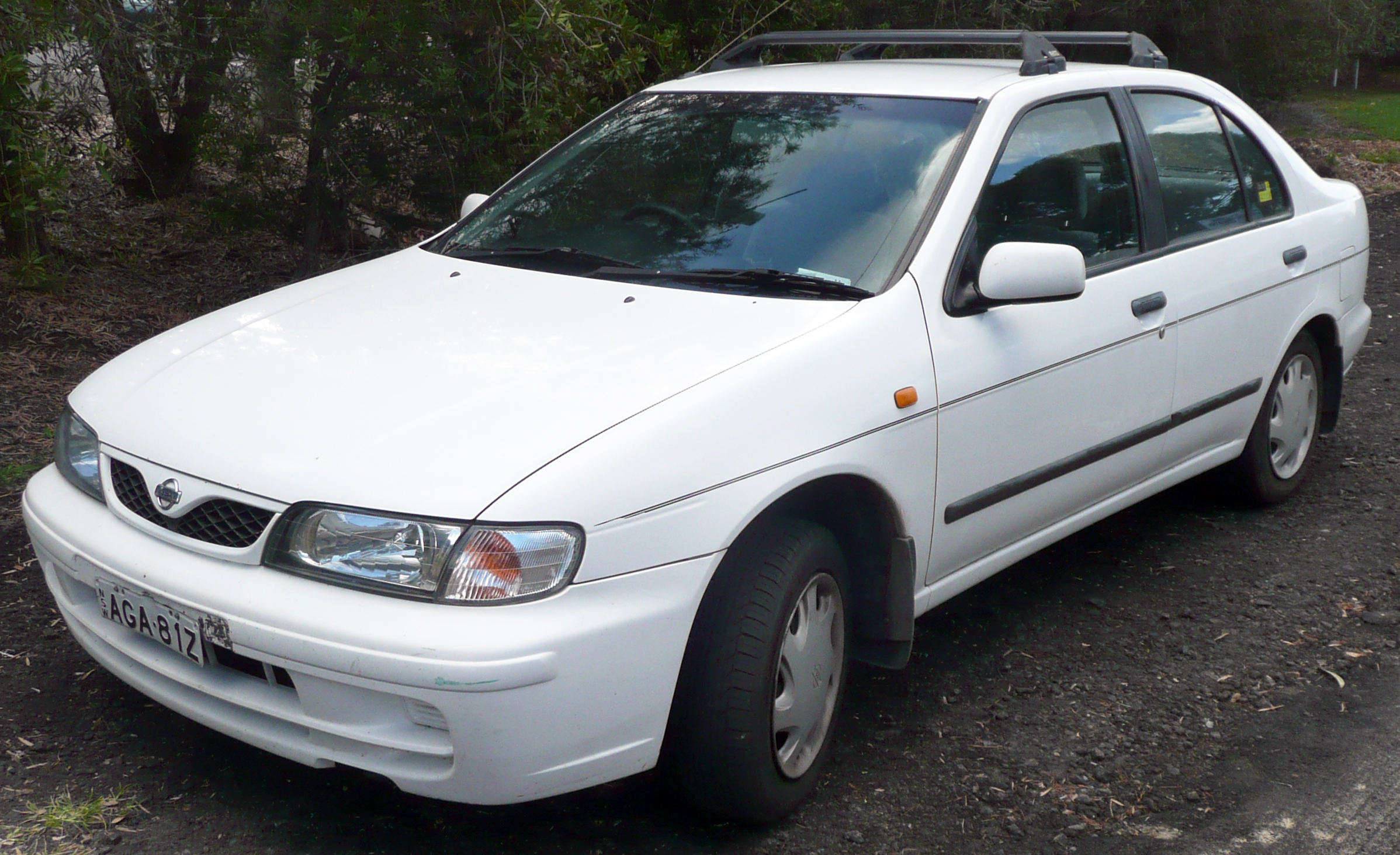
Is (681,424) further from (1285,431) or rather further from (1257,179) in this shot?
(1285,431)

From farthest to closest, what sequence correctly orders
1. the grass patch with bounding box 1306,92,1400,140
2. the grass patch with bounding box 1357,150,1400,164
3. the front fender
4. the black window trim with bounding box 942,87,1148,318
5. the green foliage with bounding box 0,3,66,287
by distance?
the grass patch with bounding box 1306,92,1400,140
the grass patch with bounding box 1357,150,1400,164
the green foliage with bounding box 0,3,66,287
the black window trim with bounding box 942,87,1148,318
the front fender

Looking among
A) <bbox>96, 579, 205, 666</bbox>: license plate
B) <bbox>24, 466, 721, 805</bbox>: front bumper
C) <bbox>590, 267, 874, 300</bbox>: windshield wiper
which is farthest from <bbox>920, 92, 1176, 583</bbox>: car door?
<bbox>96, 579, 205, 666</bbox>: license plate

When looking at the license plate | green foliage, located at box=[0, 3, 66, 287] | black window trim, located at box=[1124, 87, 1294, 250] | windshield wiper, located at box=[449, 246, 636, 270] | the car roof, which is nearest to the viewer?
the license plate

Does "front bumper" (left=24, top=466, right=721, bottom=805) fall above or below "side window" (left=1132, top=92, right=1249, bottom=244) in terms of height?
below

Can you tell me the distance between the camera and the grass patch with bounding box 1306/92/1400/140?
2023 centimetres

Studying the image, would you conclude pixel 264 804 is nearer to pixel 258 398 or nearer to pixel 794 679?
pixel 258 398

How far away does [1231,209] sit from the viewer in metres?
4.38

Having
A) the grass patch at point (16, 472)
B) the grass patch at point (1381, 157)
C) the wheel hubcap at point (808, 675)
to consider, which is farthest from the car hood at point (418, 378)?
the grass patch at point (1381, 157)

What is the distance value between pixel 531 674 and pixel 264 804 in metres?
0.97

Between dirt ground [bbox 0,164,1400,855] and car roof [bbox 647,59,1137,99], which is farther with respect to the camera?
car roof [bbox 647,59,1137,99]

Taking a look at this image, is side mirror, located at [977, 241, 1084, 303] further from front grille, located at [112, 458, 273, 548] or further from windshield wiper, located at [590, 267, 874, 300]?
front grille, located at [112, 458, 273, 548]

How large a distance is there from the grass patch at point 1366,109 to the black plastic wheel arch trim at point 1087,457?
17.2m

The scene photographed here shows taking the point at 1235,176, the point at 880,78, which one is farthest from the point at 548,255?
the point at 1235,176

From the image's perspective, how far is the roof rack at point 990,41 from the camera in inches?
153
